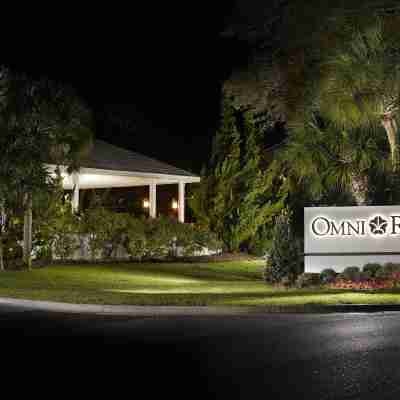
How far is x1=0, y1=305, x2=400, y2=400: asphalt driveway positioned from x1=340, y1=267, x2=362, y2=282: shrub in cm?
619

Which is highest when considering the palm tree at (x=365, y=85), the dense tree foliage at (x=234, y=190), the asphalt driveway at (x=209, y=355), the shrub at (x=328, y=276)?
the palm tree at (x=365, y=85)

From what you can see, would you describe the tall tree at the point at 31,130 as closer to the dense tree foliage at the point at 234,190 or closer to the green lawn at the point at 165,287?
the green lawn at the point at 165,287

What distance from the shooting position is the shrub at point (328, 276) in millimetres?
22359

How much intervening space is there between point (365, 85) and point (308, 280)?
5.85m

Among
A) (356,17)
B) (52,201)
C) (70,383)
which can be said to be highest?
(356,17)

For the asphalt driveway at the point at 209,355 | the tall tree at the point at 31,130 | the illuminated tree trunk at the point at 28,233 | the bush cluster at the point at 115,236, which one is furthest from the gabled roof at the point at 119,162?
the asphalt driveway at the point at 209,355

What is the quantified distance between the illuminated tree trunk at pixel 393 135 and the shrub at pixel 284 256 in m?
3.82

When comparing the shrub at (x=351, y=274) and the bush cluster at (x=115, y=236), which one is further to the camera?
the bush cluster at (x=115, y=236)

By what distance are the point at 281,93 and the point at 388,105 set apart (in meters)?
8.09

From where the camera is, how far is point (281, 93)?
104 ft

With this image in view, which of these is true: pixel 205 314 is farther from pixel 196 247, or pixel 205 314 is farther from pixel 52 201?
pixel 196 247

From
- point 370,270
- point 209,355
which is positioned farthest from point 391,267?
point 209,355

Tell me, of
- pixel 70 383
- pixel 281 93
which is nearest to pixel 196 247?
pixel 281 93

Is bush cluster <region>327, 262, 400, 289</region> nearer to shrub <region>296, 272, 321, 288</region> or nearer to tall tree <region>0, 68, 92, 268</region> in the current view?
shrub <region>296, 272, 321, 288</region>
